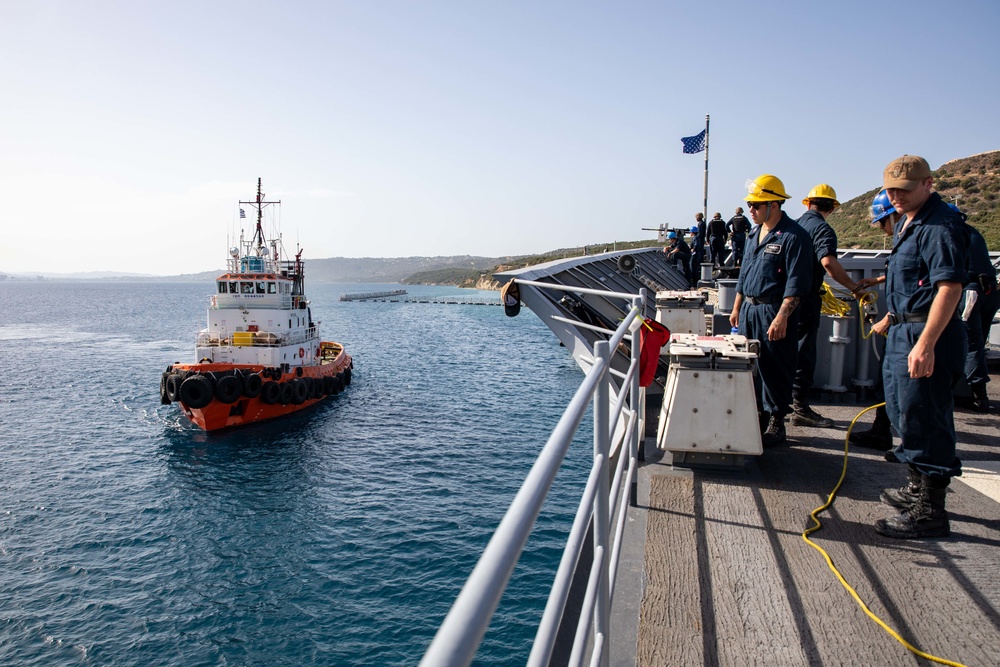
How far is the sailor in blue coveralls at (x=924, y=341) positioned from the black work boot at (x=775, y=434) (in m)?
1.50

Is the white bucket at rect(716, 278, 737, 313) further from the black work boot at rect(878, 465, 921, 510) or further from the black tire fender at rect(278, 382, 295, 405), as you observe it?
the black tire fender at rect(278, 382, 295, 405)

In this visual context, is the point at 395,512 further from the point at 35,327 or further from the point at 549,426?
the point at 35,327

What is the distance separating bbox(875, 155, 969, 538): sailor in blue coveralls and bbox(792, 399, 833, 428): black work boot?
2.20m

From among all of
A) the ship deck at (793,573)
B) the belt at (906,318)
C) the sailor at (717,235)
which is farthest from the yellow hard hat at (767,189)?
the sailor at (717,235)

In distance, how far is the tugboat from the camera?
952 inches

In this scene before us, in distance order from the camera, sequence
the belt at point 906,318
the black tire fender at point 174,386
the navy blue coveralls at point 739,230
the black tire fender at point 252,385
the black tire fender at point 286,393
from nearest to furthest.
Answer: the belt at point 906,318 → the navy blue coveralls at point 739,230 → the black tire fender at point 174,386 → the black tire fender at point 252,385 → the black tire fender at point 286,393

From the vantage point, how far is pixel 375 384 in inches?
1366

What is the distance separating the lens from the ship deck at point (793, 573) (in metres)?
2.69

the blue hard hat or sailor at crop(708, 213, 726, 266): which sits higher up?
sailor at crop(708, 213, 726, 266)


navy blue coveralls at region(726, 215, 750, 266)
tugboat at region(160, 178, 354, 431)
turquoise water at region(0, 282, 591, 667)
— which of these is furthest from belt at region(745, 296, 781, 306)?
tugboat at region(160, 178, 354, 431)

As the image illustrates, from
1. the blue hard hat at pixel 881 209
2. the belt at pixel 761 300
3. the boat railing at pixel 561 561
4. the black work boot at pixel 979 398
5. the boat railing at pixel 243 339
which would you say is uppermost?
the blue hard hat at pixel 881 209

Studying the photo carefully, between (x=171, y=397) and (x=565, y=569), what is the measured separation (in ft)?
86.2

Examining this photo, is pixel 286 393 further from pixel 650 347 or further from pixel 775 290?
pixel 650 347

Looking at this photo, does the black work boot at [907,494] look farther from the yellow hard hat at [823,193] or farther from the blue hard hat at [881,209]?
the yellow hard hat at [823,193]
